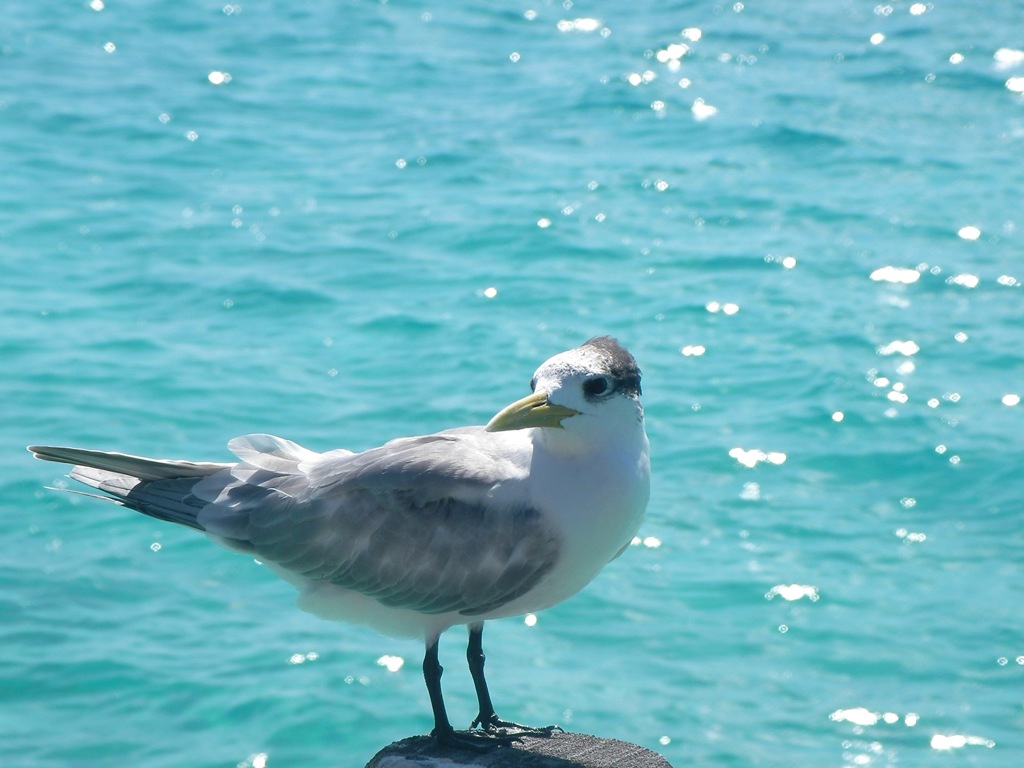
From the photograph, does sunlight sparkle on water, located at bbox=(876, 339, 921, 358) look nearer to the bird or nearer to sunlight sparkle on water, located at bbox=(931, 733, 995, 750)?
sunlight sparkle on water, located at bbox=(931, 733, 995, 750)

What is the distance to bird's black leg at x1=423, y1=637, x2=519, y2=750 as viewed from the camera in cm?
483

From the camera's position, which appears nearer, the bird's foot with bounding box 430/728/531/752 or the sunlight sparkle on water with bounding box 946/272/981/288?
the bird's foot with bounding box 430/728/531/752

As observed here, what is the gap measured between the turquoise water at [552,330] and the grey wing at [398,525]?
2692 millimetres

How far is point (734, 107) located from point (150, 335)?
7.74 m

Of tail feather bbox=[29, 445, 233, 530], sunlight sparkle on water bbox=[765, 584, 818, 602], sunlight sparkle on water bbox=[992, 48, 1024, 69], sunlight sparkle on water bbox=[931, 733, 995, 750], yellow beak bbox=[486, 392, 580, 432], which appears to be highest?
sunlight sparkle on water bbox=[992, 48, 1024, 69]

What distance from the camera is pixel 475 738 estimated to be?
195 inches

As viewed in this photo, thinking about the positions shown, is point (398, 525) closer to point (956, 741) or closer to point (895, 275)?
point (956, 741)

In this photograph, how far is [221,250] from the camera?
42.8ft

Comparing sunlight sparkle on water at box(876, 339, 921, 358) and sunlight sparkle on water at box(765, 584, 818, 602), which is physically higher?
sunlight sparkle on water at box(876, 339, 921, 358)

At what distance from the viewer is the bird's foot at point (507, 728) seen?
5.01m

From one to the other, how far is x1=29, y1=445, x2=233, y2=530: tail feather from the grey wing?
66mm

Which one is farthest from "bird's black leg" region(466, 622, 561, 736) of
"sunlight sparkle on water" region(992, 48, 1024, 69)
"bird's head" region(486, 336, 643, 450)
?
"sunlight sparkle on water" region(992, 48, 1024, 69)

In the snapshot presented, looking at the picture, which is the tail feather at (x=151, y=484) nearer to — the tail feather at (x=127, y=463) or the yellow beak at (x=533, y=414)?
the tail feather at (x=127, y=463)

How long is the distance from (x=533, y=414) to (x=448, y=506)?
664 mm
